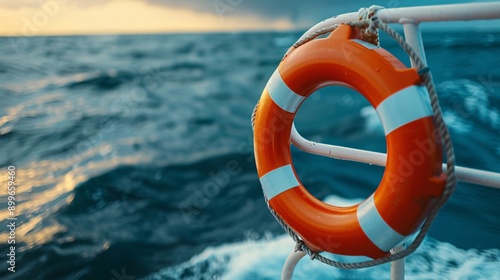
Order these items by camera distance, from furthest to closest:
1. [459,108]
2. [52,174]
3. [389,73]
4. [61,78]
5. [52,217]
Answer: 1. [61,78]
2. [459,108]
3. [52,174]
4. [52,217]
5. [389,73]

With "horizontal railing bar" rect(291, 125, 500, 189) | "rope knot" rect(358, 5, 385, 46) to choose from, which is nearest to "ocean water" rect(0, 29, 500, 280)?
"horizontal railing bar" rect(291, 125, 500, 189)

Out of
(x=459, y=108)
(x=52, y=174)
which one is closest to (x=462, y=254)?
(x=459, y=108)

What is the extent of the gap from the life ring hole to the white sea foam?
0.94 meters

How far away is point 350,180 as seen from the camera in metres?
3.63

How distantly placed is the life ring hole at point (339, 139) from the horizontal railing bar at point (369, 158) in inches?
24.1

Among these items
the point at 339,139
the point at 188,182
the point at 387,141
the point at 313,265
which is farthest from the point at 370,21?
the point at 339,139

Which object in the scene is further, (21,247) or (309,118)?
(309,118)

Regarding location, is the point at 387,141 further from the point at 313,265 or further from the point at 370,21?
the point at 313,265

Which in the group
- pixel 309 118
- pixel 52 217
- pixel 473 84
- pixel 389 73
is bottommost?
pixel 309 118

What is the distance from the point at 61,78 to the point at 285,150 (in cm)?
926

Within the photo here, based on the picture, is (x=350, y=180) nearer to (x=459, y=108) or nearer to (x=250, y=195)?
(x=250, y=195)

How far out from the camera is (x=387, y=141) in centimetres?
101

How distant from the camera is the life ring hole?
3.54 m

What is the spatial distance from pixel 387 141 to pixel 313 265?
149 cm
